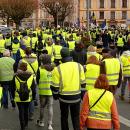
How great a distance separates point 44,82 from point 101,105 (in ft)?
12.3

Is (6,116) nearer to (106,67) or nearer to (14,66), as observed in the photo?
(14,66)

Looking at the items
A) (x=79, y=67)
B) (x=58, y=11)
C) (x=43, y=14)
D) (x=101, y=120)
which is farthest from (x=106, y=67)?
(x=43, y=14)

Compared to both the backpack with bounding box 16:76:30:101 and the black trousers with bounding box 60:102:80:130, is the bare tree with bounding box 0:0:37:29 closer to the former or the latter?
the backpack with bounding box 16:76:30:101

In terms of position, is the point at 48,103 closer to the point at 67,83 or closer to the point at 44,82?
the point at 44,82

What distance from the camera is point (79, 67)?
9484mm

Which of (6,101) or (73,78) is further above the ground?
(73,78)

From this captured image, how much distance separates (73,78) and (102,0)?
111 m

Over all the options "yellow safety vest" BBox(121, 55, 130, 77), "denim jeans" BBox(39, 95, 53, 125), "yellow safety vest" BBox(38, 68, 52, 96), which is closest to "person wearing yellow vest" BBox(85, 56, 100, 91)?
"yellow safety vest" BBox(38, 68, 52, 96)

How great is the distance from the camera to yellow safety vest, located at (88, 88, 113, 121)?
755cm

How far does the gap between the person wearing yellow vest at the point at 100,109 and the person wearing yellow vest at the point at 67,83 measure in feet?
5.97

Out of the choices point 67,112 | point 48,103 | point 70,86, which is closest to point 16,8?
point 48,103

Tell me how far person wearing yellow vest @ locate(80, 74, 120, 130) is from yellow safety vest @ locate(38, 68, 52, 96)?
3.51 meters

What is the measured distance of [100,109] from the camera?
7578 mm

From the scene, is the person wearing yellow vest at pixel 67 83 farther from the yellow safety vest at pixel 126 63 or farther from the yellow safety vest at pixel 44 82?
the yellow safety vest at pixel 126 63
